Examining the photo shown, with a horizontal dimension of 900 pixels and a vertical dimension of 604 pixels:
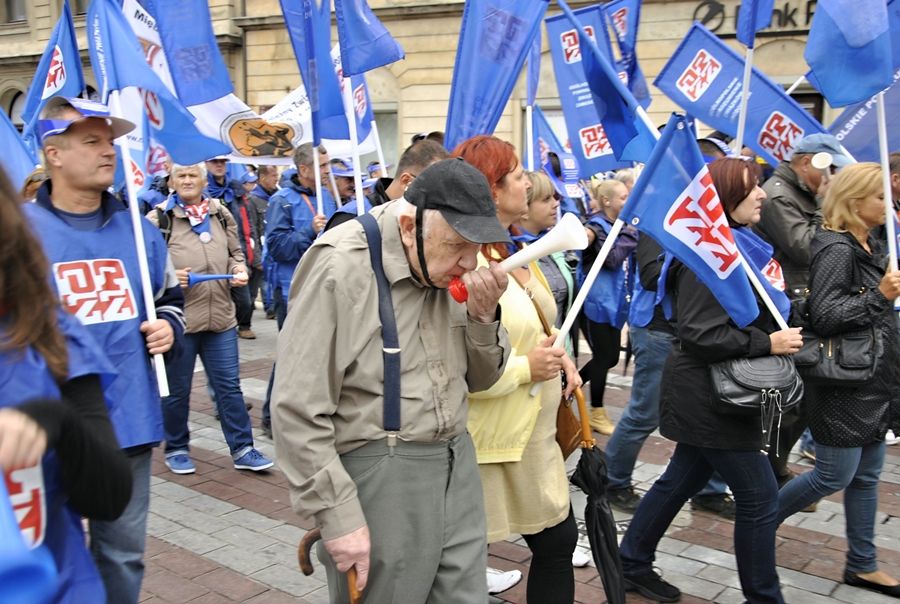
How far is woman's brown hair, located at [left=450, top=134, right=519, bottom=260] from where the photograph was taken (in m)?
2.92

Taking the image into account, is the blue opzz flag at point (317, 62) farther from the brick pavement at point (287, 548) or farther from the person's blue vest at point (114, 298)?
the person's blue vest at point (114, 298)

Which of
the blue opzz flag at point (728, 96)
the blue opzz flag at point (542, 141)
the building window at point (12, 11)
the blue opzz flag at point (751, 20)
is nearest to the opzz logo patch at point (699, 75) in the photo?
the blue opzz flag at point (728, 96)

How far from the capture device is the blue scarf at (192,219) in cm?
526

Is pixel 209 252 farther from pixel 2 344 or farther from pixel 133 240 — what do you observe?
pixel 2 344

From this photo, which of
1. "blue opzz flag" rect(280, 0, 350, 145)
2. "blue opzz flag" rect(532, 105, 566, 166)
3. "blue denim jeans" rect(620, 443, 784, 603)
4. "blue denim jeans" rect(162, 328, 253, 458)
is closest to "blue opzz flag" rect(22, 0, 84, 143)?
"blue opzz flag" rect(280, 0, 350, 145)

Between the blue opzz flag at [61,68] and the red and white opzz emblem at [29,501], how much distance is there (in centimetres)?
346

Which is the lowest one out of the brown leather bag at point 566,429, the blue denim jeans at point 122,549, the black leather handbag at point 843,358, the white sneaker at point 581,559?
the white sneaker at point 581,559

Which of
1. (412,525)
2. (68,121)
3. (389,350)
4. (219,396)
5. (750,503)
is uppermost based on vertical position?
(68,121)

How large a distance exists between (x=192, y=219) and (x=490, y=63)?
2.15 meters

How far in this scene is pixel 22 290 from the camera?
1501 mm

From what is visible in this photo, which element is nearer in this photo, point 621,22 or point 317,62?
point 317,62

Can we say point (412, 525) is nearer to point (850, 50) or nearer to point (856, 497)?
point (856, 497)

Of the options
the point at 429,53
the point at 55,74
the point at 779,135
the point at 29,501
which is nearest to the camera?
the point at 29,501

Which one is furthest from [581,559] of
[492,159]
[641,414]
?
[492,159]
